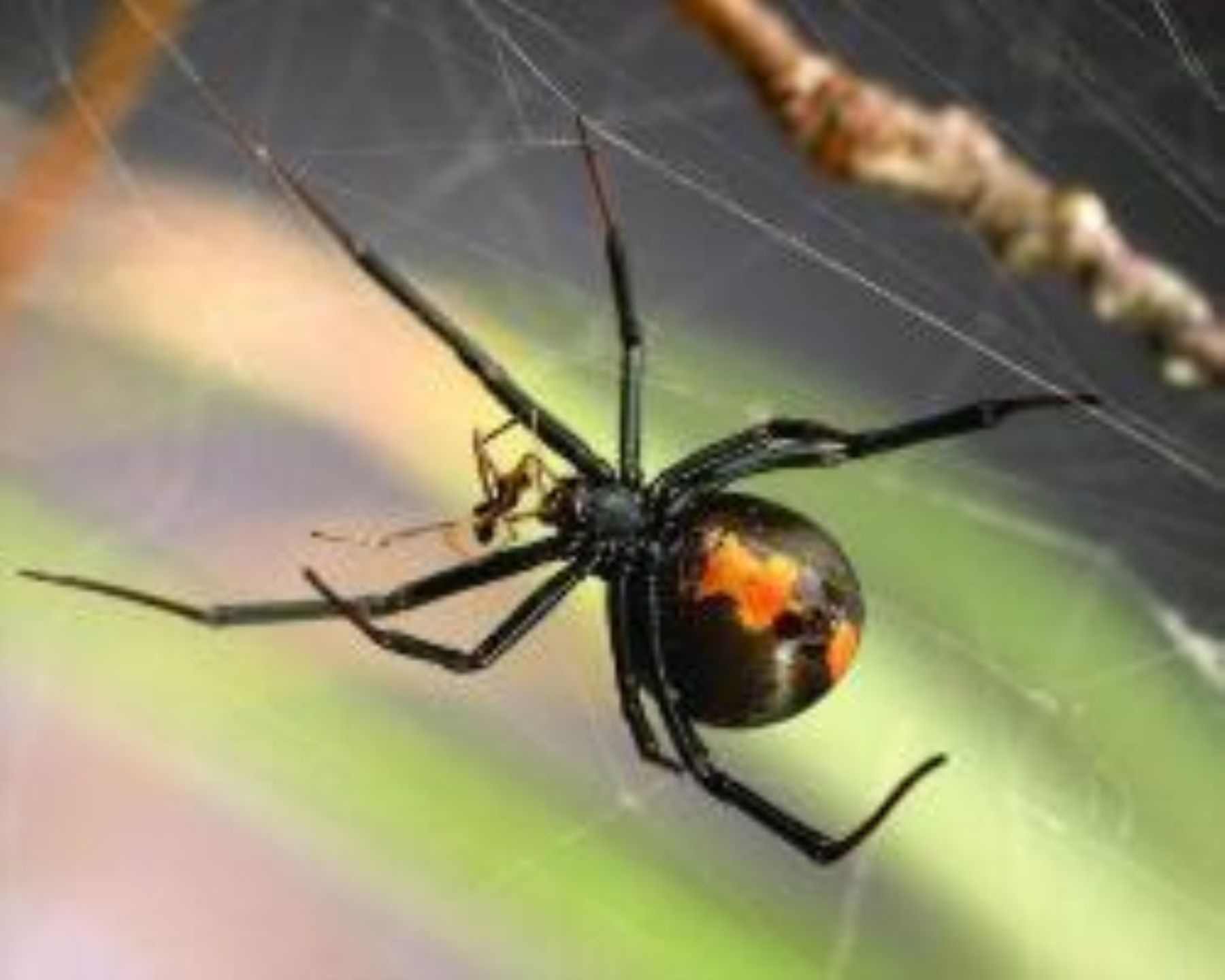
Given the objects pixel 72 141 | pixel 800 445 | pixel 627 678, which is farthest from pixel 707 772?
pixel 72 141

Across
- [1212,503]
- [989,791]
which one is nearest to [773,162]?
[1212,503]

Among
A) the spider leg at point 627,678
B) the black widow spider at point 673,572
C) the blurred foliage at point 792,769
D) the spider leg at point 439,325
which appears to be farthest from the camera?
the blurred foliage at point 792,769

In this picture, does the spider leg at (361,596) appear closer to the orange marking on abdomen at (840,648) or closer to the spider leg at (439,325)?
the spider leg at (439,325)

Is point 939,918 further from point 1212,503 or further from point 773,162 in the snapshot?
point 773,162

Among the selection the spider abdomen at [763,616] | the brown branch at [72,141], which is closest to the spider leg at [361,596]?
the spider abdomen at [763,616]

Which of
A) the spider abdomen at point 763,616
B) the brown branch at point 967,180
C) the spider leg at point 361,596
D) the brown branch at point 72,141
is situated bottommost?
the brown branch at point 72,141

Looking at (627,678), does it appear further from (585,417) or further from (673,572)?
(585,417)
